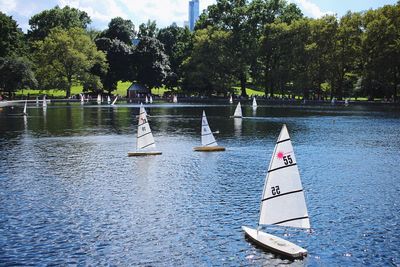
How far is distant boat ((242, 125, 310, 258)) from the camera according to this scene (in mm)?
20141

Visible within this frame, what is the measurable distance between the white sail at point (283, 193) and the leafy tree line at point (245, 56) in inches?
4265

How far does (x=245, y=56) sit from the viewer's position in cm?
15638

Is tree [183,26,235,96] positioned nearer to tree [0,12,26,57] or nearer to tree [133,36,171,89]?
tree [133,36,171,89]

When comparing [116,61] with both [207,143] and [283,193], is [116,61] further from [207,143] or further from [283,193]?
[283,193]

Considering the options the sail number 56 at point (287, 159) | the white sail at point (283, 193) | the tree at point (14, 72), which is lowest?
the white sail at point (283, 193)

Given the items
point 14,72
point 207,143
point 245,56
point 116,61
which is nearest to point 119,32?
point 116,61

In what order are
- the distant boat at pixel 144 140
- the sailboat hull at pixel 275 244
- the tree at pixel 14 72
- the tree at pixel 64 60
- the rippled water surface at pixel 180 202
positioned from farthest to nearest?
1. the tree at pixel 64 60
2. the tree at pixel 14 72
3. the distant boat at pixel 144 140
4. the rippled water surface at pixel 180 202
5. the sailboat hull at pixel 275 244

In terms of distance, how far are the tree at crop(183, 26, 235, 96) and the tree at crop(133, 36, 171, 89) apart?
364 inches

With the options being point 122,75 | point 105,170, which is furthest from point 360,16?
point 105,170

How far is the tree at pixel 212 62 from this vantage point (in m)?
157

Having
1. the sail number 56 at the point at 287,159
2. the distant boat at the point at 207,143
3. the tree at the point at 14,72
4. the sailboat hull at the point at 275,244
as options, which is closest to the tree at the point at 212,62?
A: the tree at the point at 14,72

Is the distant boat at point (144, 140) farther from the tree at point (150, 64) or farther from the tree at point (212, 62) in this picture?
the tree at point (150, 64)

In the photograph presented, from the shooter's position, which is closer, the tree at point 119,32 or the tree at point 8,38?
the tree at point 8,38

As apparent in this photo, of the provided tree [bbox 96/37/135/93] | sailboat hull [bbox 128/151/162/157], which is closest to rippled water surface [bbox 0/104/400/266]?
sailboat hull [bbox 128/151/162/157]
